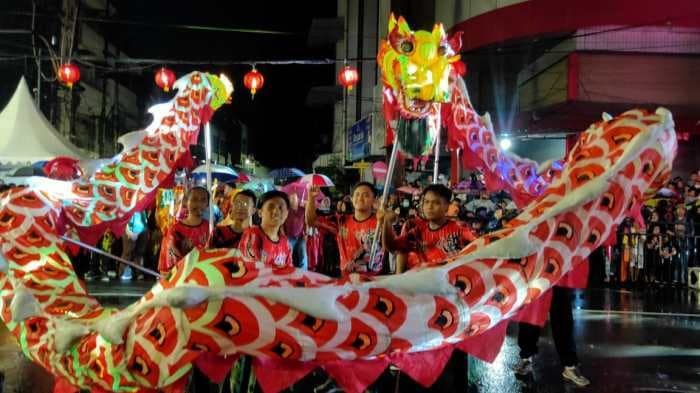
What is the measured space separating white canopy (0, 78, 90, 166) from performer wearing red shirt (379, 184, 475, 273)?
779cm

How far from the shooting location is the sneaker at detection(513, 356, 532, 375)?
5.65 meters

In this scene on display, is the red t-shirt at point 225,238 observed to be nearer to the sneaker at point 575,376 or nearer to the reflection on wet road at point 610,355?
the reflection on wet road at point 610,355

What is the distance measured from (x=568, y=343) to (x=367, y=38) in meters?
22.2

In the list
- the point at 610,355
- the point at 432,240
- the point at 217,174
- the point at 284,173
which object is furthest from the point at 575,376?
the point at 284,173

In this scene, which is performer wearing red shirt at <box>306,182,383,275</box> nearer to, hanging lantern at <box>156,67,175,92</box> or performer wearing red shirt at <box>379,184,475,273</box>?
performer wearing red shirt at <box>379,184,475,273</box>

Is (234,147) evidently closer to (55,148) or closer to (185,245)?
(55,148)

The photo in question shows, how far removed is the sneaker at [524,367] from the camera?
5.65 m

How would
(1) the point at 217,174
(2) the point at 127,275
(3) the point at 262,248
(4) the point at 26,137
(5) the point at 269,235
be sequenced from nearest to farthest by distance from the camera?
(3) the point at 262,248
(5) the point at 269,235
(4) the point at 26,137
(2) the point at 127,275
(1) the point at 217,174

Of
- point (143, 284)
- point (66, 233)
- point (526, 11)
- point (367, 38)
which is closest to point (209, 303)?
point (66, 233)

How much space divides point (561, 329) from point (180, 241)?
3.38 metres

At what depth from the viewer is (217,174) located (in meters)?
13.7

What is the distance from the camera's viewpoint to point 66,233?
392 centimetres

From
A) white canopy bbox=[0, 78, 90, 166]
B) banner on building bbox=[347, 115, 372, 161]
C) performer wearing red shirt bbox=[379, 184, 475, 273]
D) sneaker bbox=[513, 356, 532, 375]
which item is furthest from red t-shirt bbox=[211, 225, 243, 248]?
banner on building bbox=[347, 115, 372, 161]

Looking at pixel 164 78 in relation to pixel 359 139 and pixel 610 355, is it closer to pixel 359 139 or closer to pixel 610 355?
pixel 610 355
